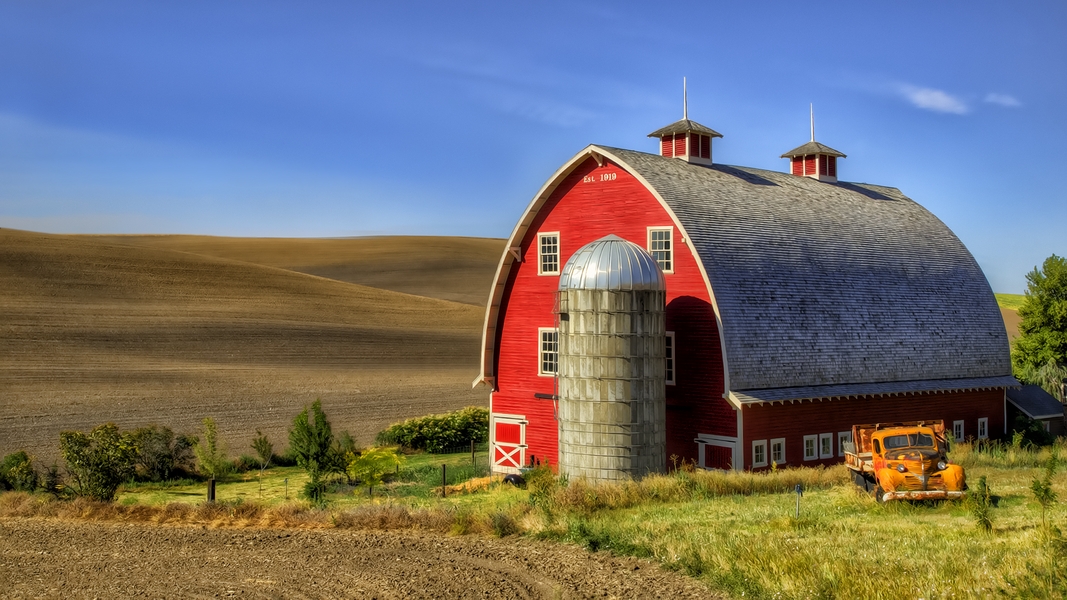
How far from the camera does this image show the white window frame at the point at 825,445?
2845cm

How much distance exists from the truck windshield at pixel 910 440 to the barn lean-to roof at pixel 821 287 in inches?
205

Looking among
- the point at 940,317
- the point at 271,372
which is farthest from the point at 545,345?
the point at 271,372

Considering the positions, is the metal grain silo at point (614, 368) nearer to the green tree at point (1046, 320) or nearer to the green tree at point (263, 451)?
the green tree at point (263, 451)

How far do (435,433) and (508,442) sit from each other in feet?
19.1

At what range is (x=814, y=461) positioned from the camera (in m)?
28.2

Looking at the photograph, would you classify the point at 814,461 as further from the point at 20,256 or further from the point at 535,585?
the point at 20,256

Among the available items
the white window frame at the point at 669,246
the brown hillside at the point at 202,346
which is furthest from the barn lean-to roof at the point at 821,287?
the brown hillside at the point at 202,346

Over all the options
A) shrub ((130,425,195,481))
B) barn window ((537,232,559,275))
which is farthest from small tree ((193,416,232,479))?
barn window ((537,232,559,275))

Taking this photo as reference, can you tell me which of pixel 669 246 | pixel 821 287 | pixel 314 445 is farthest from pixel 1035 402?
pixel 314 445

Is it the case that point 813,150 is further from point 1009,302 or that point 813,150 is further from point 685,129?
point 1009,302

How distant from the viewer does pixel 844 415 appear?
29.1 meters

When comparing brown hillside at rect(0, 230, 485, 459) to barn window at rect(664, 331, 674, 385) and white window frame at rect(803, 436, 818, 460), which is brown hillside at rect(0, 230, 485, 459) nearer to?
barn window at rect(664, 331, 674, 385)

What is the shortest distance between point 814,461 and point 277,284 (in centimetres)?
5751

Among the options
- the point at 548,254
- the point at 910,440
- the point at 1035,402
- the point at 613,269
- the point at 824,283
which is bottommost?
the point at 1035,402
